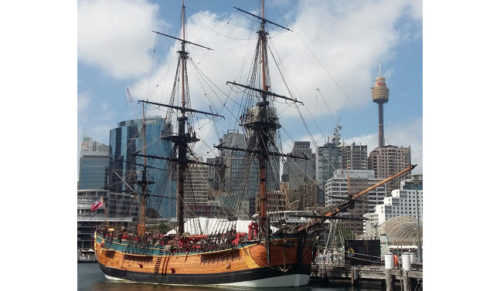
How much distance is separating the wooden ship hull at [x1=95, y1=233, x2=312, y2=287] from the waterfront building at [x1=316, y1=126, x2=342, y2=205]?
1.84 m

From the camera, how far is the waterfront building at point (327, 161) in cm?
1714

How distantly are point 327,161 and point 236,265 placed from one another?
705 centimetres

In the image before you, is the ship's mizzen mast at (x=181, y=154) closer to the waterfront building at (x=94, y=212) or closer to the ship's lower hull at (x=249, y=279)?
the waterfront building at (x=94, y=212)

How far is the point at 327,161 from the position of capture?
68.4 feet

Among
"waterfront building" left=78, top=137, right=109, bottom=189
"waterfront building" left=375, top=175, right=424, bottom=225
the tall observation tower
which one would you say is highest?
the tall observation tower

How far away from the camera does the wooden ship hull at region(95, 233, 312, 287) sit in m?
14.8

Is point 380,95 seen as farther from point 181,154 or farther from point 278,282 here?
point 181,154

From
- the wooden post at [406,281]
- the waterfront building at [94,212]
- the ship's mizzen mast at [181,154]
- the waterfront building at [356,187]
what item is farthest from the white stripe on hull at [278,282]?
the waterfront building at [94,212]

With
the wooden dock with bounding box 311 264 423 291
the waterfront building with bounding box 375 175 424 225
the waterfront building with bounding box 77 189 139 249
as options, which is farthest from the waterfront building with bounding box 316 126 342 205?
the waterfront building with bounding box 77 189 139 249

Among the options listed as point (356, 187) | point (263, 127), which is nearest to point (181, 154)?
point (263, 127)

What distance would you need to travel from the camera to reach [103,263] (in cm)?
2095

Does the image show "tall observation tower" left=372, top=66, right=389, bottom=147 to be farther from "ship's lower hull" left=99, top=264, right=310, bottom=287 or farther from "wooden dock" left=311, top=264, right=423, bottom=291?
"ship's lower hull" left=99, top=264, right=310, bottom=287
